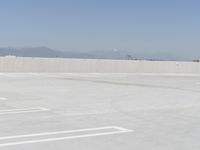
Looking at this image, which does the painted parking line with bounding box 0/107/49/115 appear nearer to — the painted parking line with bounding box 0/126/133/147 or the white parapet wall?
the painted parking line with bounding box 0/126/133/147

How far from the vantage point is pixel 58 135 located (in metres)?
7.86

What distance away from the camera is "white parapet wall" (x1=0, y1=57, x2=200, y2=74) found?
119ft

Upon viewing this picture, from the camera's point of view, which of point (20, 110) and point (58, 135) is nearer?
point (58, 135)

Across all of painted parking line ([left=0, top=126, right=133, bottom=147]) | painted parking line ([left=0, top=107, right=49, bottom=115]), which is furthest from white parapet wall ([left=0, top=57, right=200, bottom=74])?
painted parking line ([left=0, top=126, right=133, bottom=147])

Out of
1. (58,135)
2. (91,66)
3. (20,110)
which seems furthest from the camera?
(91,66)

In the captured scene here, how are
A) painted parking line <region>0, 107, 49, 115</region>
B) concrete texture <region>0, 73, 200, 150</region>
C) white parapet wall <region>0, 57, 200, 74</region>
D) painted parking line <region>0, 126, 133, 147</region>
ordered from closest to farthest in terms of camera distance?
concrete texture <region>0, 73, 200, 150</region> → painted parking line <region>0, 126, 133, 147</region> → painted parking line <region>0, 107, 49, 115</region> → white parapet wall <region>0, 57, 200, 74</region>

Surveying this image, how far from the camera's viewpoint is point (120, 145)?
7098 mm

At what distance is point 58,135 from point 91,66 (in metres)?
31.6

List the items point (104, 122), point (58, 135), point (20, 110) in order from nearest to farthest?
1. point (58, 135)
2. point (104, 122)
3. point (20, 110)

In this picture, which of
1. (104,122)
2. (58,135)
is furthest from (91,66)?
(58,135)

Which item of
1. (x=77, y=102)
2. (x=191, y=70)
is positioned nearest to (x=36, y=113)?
(x=77, y=102)

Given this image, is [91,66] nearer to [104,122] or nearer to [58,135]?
[104,122]

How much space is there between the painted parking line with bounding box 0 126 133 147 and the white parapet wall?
2841 cm

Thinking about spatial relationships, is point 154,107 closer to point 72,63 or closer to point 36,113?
point 36,113
